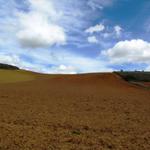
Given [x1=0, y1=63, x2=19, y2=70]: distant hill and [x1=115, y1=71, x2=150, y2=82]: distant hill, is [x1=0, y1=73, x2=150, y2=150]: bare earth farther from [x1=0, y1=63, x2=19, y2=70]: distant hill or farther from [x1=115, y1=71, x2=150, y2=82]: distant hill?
[x1=0, y1=63, x2=19, y2=70]: distant hill

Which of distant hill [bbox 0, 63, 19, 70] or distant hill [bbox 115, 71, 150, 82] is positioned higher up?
distant hill [bbox 0, 63, 19, 70]

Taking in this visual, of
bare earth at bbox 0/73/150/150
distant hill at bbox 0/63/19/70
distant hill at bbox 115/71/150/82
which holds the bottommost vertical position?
bare earth at bbox 0/73/150/150

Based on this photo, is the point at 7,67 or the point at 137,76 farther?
the point at 7,67

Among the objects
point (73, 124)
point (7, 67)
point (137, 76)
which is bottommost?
point (73, 124)

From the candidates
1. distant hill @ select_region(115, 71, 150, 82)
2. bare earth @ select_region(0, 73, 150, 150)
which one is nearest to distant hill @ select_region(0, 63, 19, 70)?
distant hill @ select_region(115, 71, 150, 82)

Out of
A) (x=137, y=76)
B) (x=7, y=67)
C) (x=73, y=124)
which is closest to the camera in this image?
(x=73, y=124)

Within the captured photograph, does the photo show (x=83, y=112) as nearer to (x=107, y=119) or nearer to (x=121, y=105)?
(x=107, y=119)

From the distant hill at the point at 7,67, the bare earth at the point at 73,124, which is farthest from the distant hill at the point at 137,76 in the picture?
the distant hill at the point at 7,67

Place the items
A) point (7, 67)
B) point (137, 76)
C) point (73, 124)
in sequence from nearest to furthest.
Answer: point (73, 124) → point (137, 76) → point (7, 67)

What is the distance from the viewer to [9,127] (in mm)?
10562

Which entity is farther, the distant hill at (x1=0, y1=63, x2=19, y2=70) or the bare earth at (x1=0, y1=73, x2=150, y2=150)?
the distant hill at (x1=0, y1=63, x2=19, y2=70)

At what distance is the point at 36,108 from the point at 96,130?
5.23 meters

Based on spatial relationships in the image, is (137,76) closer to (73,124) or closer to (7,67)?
(73,124)

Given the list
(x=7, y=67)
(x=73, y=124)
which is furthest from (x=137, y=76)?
(x=7, y=67)
